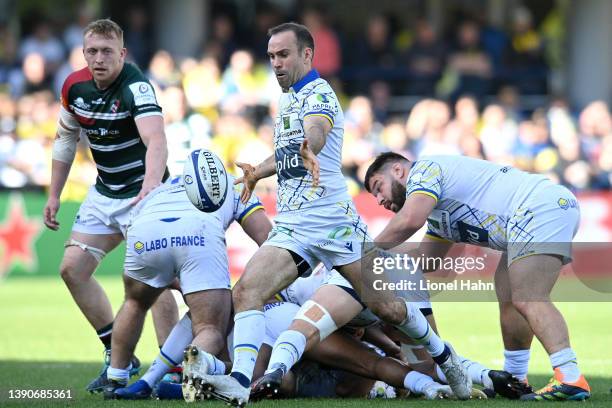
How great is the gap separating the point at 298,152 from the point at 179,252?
1.00m

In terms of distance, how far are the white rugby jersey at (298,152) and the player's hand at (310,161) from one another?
450 mm

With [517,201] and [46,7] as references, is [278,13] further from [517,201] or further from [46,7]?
[517,201]

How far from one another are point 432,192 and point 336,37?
14418 millimetres

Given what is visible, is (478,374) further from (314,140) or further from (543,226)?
(314,140)

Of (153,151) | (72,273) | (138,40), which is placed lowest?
(72,273)

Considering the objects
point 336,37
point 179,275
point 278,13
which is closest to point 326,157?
point 179,275

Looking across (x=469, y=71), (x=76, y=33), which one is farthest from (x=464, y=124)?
(x=76, y=33)

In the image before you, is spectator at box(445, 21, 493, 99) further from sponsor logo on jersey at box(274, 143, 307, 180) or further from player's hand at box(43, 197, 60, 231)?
sponsor logo on jersey at box(274, 143, 307, 180)

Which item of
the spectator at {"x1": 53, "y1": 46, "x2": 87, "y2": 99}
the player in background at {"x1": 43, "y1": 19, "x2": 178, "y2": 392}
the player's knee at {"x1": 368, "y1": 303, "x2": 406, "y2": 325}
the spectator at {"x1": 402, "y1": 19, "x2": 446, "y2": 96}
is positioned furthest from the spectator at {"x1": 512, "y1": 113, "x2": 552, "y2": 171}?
the player's knee at {"x1": 368, "y1": 303, "x2": 406, "y2": 325}

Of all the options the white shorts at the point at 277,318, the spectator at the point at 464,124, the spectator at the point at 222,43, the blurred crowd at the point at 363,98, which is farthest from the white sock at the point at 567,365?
the spectator at the point at 222,43

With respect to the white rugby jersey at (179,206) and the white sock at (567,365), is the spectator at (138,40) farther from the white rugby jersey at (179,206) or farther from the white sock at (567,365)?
the white sock at (567,365)

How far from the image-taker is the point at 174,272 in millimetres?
7676

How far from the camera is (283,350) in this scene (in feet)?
23.3

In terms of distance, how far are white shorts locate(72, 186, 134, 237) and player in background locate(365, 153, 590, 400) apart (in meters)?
1.99
